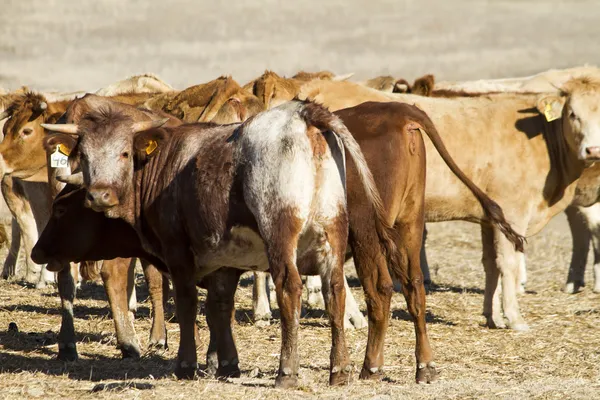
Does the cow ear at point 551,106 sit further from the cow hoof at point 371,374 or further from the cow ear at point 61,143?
the cow ear at point 61,143

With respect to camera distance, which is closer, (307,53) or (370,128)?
(370,128)

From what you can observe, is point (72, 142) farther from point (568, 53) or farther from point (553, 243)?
point (568, 53)

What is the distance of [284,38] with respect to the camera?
50500mm

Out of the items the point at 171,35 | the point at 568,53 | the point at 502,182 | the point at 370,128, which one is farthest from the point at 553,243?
the point at 171,35

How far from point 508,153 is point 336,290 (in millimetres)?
4804

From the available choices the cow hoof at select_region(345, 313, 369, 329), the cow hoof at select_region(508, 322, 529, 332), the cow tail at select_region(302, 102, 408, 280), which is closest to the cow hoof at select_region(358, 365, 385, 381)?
the cow tail at select_region(302, 102, 408, 280)

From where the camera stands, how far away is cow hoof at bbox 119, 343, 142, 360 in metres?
8.89

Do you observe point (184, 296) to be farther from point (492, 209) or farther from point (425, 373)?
point (492, 209)

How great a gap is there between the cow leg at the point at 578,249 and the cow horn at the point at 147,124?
7319mm

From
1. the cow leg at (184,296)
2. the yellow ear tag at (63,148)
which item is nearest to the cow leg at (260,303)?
the yellow ear tag at (63,148)

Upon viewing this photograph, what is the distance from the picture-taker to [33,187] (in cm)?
1373

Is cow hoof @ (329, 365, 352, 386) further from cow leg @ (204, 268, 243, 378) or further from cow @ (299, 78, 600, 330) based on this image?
cow @ (299, 78, 600, 330)

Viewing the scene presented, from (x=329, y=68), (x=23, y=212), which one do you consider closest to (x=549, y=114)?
(x=23, y=212)

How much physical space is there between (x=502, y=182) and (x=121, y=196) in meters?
4.97
